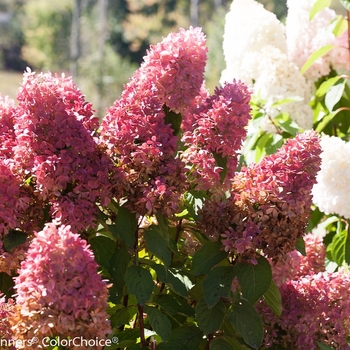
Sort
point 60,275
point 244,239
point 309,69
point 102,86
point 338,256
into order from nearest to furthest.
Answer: point 60,275 < point 244,239 < point 338,256 < point 309,69 < point 102,86

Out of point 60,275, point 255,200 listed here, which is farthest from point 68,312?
point 255,200

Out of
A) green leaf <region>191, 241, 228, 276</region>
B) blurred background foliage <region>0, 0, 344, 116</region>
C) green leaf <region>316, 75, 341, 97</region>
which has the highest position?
blurred background foliage <region>0, 0, 344, 116</region>

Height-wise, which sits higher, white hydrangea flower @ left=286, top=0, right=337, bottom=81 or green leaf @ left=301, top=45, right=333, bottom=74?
white hydrangea flower @ left=286, top=0, right=337, bottom=81

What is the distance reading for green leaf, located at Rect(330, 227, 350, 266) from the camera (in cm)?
249

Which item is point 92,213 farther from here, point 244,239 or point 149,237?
point 244,239

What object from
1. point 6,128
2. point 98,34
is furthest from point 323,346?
point 98,34

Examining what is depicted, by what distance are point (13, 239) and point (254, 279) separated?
48cm

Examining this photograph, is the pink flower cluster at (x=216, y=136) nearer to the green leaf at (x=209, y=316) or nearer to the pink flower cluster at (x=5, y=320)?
the green leaf at (x=209, y=316)

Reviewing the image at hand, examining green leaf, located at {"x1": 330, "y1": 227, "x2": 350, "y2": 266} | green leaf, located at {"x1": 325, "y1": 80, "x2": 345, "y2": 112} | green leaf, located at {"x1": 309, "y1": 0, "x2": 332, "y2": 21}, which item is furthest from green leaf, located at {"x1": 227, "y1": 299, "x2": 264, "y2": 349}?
green leaf, located at {"x1": 309, "y1": 0, "x2": 332, "y2": 21}

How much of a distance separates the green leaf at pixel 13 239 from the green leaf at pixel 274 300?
526 millimetres

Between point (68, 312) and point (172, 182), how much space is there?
0.38m

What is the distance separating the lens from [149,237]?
1524mm

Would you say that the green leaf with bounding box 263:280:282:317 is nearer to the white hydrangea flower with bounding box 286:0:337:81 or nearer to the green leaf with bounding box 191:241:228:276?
the green leaf with bounding box 191:241:228:276

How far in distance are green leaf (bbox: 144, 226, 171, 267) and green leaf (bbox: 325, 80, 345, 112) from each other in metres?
1.29
